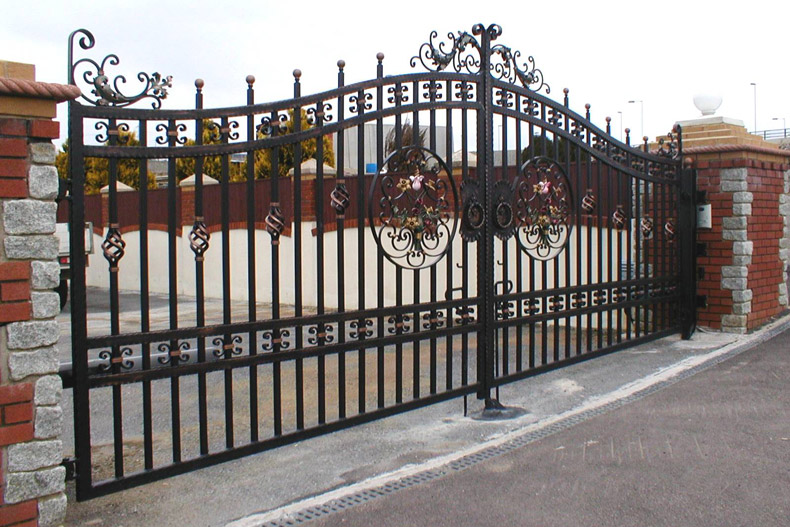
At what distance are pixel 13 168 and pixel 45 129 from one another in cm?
23

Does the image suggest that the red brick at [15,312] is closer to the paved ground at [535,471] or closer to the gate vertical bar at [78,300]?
the gate vertical bar at [78,300]

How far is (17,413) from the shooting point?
338 cm

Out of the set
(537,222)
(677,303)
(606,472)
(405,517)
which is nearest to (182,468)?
(405,517)

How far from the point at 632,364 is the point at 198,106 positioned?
5.21m

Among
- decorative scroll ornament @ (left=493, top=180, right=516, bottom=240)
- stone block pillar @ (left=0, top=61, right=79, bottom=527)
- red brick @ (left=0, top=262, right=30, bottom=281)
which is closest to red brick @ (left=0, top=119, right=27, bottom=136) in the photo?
stone block pillar @ (left=0, top=61, right=79, bottom=527)

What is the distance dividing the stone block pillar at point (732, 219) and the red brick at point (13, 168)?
7.70 m

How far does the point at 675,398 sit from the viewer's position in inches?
242

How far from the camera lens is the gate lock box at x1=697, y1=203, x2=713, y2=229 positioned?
8914 millimetres

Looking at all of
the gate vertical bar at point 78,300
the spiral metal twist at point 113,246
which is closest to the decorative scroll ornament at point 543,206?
the spiral metal twist at point 113,246

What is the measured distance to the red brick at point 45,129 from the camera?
3.41m

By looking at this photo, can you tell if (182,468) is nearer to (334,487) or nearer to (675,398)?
(334,487)

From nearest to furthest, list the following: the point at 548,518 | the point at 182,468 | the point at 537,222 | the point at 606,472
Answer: the point at 548,518 → the point at 182,468 → the point at 606,472 → the point at 537,222

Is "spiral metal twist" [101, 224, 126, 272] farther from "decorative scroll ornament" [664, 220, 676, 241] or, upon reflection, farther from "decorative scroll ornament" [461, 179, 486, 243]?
"decorative scroll ornament" [664, 220, 676, 241]

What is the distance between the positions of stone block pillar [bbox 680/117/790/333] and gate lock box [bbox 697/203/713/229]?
0.44 feet
